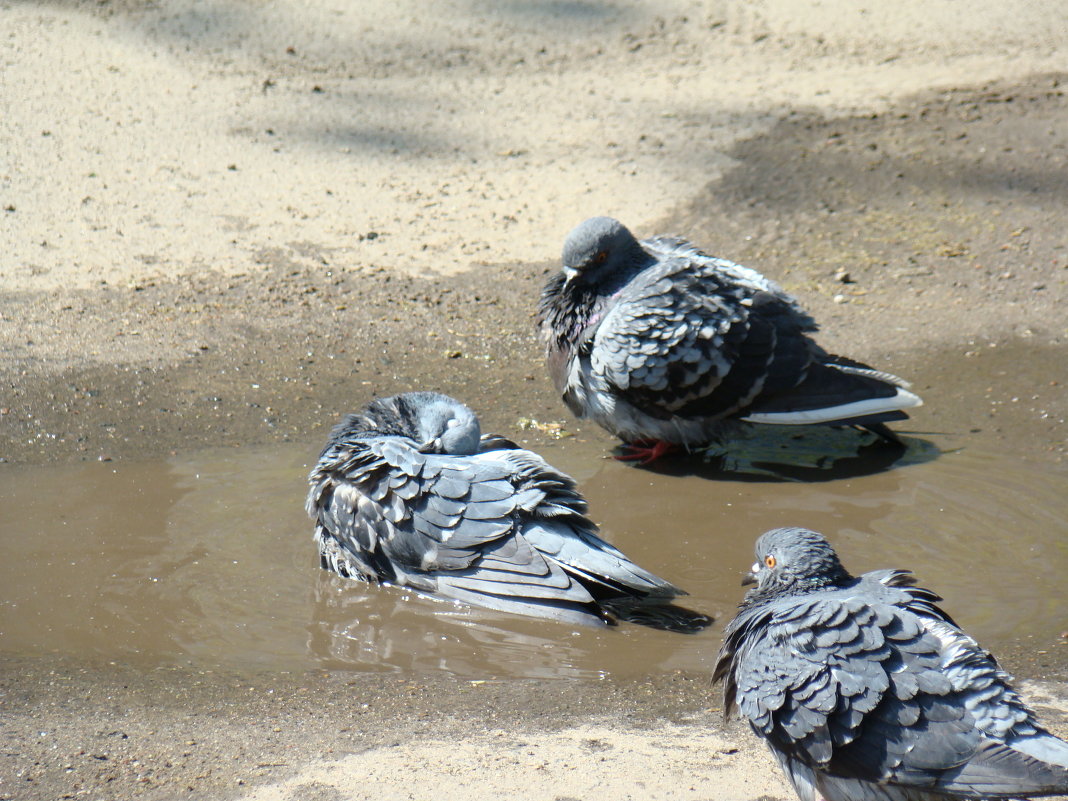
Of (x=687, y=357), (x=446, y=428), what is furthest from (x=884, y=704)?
(x=687, y=357)

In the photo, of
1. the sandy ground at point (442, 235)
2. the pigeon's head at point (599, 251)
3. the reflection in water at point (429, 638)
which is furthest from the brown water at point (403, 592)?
the pigeon's head at point (599, 251)

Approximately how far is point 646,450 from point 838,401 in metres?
1.01

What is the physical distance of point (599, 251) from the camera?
6012mm

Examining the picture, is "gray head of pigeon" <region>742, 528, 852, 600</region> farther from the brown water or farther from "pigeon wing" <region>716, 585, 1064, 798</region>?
the brown water

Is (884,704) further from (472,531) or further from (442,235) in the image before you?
(442,235)

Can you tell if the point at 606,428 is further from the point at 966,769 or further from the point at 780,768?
the point at 966,769

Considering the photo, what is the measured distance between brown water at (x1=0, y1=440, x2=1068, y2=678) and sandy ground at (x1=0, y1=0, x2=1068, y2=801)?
23 centimetres

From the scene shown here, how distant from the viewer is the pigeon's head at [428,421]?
Result: 5.07 meters

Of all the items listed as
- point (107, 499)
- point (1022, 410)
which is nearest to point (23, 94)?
point (107, 499)

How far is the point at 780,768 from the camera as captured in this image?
11.7 ft

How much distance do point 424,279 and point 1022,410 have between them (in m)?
3.75

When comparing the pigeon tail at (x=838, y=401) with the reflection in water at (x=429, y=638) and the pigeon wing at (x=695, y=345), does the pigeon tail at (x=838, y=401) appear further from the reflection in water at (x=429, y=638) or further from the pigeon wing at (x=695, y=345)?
the reflection in water at (x=429, y=638)

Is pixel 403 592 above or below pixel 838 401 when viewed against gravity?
below

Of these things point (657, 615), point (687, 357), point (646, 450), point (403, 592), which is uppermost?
point (687, 357)
